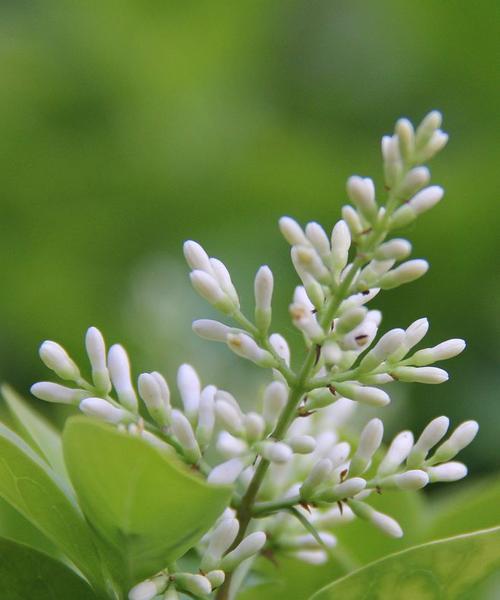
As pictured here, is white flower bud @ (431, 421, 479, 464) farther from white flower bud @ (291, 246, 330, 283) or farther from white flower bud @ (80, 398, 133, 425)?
white flower bud @ (80, 398, 133, 425)

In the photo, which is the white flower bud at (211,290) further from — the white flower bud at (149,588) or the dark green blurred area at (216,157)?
the dark green blurred area at (216,157)

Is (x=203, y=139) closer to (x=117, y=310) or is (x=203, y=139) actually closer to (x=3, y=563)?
(x=117, y=310)

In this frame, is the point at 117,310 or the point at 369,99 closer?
the point at 117,310

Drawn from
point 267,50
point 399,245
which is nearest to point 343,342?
point 399,245

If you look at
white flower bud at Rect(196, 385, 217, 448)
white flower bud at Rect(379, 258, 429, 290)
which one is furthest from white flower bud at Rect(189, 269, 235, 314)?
white flower bud at Rect(379, 258, 429, 290)

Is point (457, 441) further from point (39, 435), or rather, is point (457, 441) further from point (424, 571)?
point (39, 435)


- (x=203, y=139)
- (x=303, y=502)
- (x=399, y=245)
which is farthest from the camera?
(x=203, y=139)

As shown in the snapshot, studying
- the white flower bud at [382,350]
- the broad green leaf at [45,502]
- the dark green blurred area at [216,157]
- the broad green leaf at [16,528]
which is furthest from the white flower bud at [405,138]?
the dark green blurred area at [216,157]
